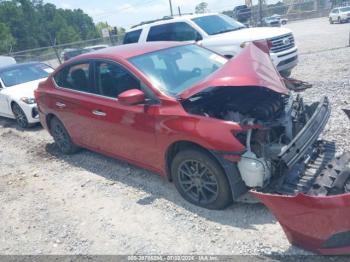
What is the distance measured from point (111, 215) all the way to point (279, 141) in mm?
2087

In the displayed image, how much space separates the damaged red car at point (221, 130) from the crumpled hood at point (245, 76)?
0.04 feet

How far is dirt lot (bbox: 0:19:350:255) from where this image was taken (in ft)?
11.8

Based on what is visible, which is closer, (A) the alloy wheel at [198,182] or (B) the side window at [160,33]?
(A) the alloy wheel at [198,182]

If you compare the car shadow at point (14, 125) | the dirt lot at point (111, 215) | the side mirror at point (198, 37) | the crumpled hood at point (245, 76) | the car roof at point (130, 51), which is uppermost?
the car roof at point (130, 51)

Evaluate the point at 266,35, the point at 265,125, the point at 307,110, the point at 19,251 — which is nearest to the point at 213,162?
the point at 265,125

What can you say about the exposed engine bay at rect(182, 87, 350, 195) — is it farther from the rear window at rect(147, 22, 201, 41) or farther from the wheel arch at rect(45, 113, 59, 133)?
the rear window at rect(147, 22, 201, 41)

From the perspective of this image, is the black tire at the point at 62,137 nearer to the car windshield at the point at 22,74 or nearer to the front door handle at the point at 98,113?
the front door handle at the point at 98,113

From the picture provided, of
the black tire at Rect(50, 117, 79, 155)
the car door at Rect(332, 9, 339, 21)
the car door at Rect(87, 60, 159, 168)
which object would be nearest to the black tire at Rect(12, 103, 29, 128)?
the black tire at Rect(50, 117, 79, 155)

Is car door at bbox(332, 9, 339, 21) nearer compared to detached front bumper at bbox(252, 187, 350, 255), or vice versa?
detached front bumper at bbox(252, 187, 350, 255)

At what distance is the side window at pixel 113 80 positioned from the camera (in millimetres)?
4500

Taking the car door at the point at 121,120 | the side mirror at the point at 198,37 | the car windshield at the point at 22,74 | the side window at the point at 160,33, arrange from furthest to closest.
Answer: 1. the side window at the point at 160,33
2. the side mirror at the point at 198,37
3. the car windshield at the point at 22,74
4. the car door at the point at 121,120

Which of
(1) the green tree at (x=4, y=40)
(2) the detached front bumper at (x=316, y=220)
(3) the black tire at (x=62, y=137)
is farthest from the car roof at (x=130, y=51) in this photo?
(1) the green tree at (x=4, y=40)

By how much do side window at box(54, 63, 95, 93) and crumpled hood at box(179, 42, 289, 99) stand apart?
5.81 ft

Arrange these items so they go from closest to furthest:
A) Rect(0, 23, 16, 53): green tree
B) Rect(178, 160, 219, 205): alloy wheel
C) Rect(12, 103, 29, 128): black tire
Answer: Rect(178, 160, 219, 205): alloy wheel, Rect(12, 103, 29, 128): black tire, Rect(0, 23, 16, 53): green tree
